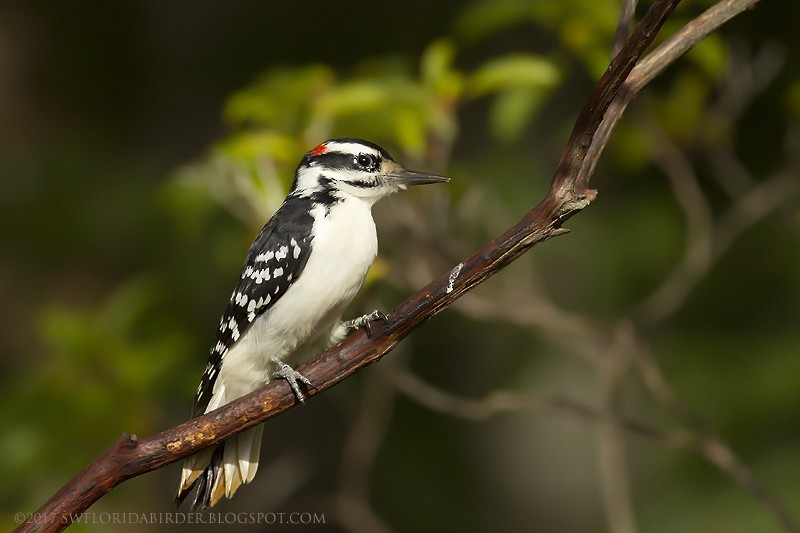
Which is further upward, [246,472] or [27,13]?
[27,13]

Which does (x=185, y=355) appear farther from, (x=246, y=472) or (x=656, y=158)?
(x=656, y=158)

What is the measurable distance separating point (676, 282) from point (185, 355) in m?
2.07

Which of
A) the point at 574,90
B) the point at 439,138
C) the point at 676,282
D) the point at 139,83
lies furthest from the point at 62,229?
the point at 676,282

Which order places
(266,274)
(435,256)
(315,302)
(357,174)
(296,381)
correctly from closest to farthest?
(296,381) < (315,302) < (266,274) < (357,174) < (435,256)

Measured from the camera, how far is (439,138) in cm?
361

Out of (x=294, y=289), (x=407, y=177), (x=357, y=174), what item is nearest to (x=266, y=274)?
(x=294, y=289)

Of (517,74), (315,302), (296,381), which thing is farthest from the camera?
(517,74)

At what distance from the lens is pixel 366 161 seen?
300 centimetres

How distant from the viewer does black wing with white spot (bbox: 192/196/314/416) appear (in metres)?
2.79

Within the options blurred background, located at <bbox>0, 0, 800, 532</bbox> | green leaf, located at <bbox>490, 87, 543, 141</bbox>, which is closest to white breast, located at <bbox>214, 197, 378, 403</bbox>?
blurred background, located at <bbox>0, 0, 800, 532</bbox>

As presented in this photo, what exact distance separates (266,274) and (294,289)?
0.37 feet

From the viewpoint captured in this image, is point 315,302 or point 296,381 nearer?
point 296,381

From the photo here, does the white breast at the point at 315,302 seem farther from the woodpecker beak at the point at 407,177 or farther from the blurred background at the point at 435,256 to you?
the blurred background at the point at 435,256

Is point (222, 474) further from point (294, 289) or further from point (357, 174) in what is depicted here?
point (357, 174)
